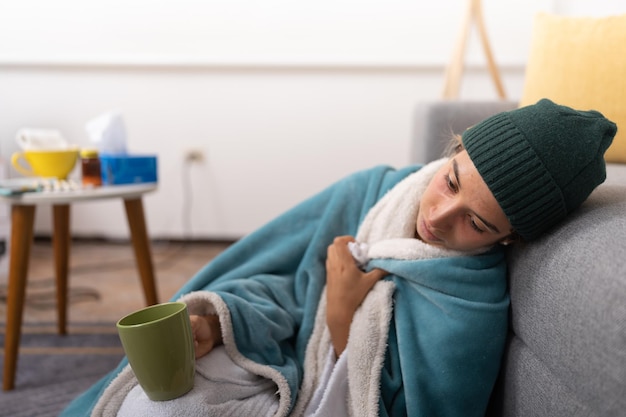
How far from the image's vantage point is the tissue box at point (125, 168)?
1326mm

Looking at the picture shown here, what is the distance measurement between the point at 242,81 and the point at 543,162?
1.81 meters

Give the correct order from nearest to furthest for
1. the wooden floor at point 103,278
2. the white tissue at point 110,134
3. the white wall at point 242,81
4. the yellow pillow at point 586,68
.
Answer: the yellow pillow at point 586,68 < the white tissue at point 110,134 < the wooden floor at point 103,278 < the white wall at point 242,81

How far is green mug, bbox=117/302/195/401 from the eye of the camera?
0.62m

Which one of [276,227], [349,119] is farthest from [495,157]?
[349,119]

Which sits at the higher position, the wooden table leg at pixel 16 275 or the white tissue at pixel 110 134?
the white tissue at pixel 110 134

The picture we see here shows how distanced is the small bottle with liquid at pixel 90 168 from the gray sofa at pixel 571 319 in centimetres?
96

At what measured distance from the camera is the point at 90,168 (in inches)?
50.2

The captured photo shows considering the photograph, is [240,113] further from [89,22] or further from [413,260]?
[413,260]

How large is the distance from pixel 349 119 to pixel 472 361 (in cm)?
168

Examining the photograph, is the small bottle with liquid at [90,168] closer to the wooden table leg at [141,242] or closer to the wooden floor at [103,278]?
the wooden table leg at [141,242]

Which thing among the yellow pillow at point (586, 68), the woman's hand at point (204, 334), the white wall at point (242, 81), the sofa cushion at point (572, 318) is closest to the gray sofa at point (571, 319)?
the sofa cushion at point (572, 318)

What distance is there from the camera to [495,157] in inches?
26.8

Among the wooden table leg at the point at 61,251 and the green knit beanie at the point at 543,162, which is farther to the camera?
the wooden table leg at the point at 61,251

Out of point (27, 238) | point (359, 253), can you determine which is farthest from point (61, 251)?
point (359, 253)
